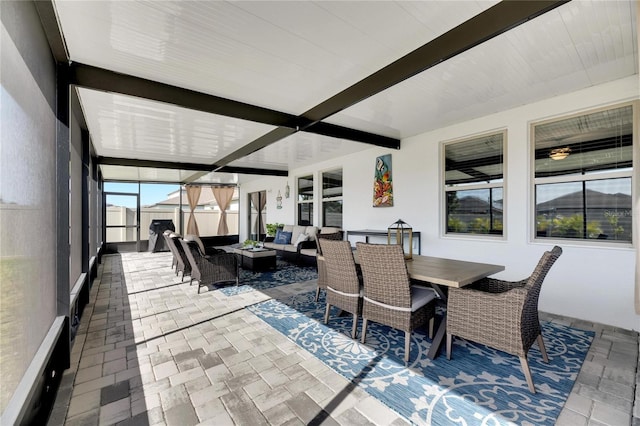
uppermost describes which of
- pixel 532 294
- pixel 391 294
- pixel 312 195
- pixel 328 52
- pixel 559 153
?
pixel 328 52

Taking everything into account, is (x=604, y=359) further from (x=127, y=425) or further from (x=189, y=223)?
(x=189, y=223)

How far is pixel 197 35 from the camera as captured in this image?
2.22 metres

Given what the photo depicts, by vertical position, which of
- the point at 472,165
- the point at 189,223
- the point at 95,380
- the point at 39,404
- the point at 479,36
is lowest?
the point at 95,380

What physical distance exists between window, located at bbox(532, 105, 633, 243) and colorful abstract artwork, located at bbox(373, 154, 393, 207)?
2401 millimetres

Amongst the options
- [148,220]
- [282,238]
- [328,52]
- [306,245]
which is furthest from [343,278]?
[148,220]

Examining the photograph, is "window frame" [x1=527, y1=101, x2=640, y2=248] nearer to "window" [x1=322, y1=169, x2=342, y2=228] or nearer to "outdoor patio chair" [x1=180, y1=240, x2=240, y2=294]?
"window" [x1=322, y1=169, x2=342, y2=228]

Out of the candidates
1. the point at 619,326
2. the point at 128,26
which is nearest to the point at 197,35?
the point at 128,26

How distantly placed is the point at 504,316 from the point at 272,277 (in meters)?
4.10

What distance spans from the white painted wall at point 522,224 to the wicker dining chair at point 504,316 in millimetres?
982

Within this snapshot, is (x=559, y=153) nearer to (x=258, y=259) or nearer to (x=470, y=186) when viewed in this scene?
(x=470, y=186)

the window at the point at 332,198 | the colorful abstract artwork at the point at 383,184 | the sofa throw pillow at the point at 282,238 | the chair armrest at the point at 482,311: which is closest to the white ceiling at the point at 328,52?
the colorful abstract artwork at the point at 383,184

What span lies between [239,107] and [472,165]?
3.66 m

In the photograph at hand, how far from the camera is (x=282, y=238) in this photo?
7.68 meters

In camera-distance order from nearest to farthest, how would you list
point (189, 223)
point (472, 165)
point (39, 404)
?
1. point (39, 404)
2. point (472, 165)
3. point (189, 223)
